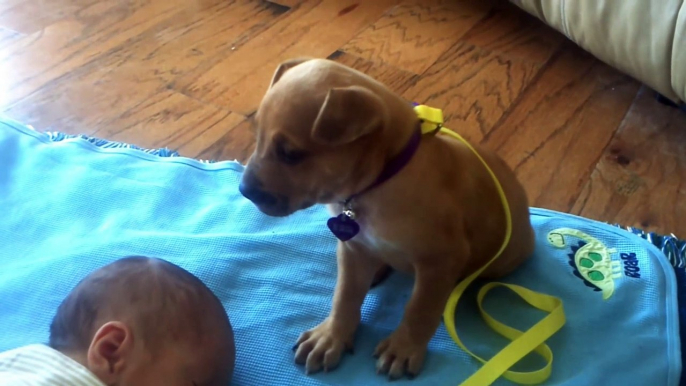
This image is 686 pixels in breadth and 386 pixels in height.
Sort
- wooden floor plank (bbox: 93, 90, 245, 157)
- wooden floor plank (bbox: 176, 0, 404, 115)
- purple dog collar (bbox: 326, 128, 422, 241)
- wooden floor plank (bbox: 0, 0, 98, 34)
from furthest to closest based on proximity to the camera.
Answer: wooden floor plank (bbox: 0, 0, 98, 34) < wooden floor plank (bbox: 176, 0, 404, 115) < wooden floor plank (bbox: 93, 90, 245, 157) < purple dog collar (bbox: 326, 128, 422, 241)

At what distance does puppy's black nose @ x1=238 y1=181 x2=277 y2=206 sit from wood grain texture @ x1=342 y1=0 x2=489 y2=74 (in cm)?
123

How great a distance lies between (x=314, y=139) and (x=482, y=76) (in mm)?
1274

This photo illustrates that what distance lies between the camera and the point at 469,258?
1205mm

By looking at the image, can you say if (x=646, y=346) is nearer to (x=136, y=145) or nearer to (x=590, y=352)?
(x=590, y=352)

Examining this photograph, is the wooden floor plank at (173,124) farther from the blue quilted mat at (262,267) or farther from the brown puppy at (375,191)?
the brown puppy at (375,191)

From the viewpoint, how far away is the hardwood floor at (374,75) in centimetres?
176

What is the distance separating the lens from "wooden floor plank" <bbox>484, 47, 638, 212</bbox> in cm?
171

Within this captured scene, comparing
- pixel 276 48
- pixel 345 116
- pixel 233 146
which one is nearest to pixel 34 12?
pixel 276 48

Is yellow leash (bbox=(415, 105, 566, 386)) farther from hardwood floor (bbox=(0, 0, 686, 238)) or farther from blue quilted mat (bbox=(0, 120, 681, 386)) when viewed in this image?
hardwood floor (bbox=(0, 0, 686, 238))

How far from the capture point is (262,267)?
1.38m

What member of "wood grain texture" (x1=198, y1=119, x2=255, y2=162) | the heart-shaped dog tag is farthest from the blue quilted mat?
the heart-shaped dog tag

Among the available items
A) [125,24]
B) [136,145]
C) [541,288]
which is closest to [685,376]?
[541,288]

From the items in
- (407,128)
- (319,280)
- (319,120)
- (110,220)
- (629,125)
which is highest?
(319,120)

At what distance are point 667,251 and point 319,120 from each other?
0.88m
